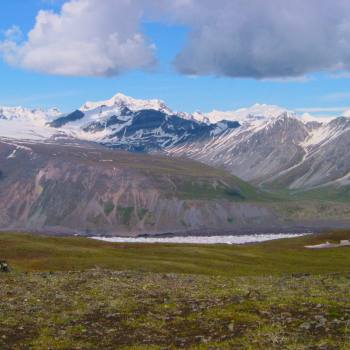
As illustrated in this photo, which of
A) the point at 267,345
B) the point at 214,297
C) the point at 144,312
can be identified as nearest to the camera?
the point at 267,345

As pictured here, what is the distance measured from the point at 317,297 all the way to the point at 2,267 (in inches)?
1387

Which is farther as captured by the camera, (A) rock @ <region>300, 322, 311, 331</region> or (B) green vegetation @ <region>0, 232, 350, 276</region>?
(B) green vegetation @ <region>0, 232, 350, 276</region>

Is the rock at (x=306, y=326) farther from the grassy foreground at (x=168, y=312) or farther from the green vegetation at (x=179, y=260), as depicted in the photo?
the green vegetation at (x=179, y=260)

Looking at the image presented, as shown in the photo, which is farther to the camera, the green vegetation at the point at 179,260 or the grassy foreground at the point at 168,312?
the green vegetation at the point at 179,260

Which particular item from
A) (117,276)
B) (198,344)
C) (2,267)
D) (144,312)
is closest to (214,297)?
(144,312)

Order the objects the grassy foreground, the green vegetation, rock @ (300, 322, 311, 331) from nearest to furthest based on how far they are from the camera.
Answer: the grassy foreground < rock @ (300, 322, 311, 331) < the green vegetation

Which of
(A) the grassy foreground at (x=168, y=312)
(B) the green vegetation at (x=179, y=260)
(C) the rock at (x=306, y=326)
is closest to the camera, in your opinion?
(A) the grassy foreground at (x=168, y=312)

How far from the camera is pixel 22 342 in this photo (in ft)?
102

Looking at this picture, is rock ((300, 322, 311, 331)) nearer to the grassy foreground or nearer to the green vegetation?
the grassy foreground

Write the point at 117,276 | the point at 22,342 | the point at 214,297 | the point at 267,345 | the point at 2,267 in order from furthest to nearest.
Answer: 1. the point at 2,267
2. the point at 117,276
3. the point at 214,297
4. the point at 22,342
5. the point at 267,345

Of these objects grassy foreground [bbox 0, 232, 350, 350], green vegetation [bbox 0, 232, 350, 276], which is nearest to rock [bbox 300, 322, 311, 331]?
grassy foreground [bbox 0, 232, 350, 350]

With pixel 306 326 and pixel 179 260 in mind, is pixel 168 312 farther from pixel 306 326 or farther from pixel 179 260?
pixel 179 260

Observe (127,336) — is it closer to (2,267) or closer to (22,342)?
(22,342)

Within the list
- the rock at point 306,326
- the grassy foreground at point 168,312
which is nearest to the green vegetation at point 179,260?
the grassy foreground at point 168,312
